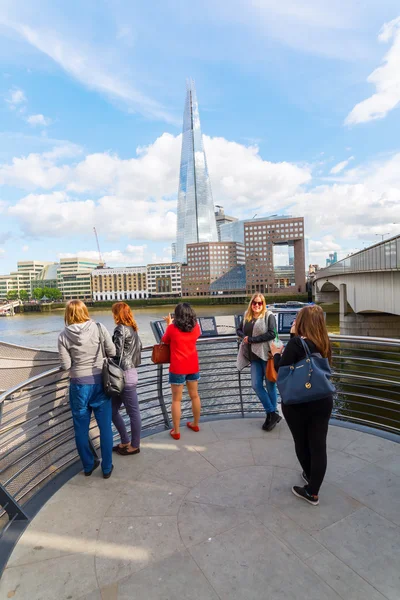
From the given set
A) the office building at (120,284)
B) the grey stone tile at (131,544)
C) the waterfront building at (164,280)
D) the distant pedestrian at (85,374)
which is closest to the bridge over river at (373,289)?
the distant pedestrian at (85,374)

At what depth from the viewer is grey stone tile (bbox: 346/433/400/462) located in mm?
3540

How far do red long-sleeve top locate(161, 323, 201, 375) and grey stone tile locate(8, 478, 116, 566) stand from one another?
53.8 inches

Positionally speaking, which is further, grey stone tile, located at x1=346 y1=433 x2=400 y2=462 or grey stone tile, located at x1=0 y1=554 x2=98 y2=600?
grey stone tile, located at x1=346 y1=433 x2=400 y2=462

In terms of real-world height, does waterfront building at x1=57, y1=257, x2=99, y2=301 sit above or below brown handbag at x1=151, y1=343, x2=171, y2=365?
above

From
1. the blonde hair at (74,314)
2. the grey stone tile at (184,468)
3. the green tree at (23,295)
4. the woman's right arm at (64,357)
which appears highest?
the green tree at (23,295)

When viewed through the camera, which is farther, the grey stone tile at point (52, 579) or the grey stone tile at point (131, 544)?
the grey stone tile at point (131, 544)

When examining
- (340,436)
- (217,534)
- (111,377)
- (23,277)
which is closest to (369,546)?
(217,534)

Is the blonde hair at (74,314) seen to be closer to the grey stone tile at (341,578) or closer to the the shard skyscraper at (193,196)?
the grey stone tile at (341,578)

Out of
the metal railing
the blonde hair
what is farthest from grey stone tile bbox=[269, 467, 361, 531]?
the blonde hair

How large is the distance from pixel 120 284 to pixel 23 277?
58.0 m

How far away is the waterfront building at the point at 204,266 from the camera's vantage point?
13671cm

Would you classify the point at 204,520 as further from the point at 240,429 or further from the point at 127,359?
the point at 240,429

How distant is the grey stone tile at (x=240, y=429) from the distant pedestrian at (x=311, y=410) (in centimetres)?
124

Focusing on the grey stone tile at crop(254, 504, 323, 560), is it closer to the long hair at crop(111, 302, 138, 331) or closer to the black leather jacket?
the black leather jacket
